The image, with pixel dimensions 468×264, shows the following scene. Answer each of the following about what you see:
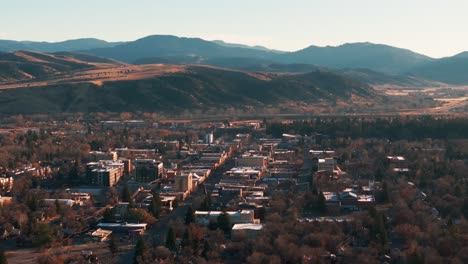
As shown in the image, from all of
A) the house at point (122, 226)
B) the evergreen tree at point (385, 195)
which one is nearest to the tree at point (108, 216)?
the house at point (122, 226)

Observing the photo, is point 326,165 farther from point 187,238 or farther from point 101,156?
point 187,238

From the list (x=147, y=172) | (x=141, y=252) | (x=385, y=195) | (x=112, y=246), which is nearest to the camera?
(x=141, y=252)

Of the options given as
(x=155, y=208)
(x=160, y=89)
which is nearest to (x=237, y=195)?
(x=155, y=208)

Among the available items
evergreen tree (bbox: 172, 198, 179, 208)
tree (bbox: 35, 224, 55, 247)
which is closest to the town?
tree (bbox: 35, 224, 55, 247)

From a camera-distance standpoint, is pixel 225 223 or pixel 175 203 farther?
pixel 175 203

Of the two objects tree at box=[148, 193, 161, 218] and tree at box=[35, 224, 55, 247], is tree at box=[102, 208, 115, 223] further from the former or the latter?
tree at box=[35, 224, 55, 247]

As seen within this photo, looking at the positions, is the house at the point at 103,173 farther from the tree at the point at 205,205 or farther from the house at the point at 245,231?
the house at the point at 245,231

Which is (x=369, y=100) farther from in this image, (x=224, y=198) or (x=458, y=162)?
(x=224, y=198)

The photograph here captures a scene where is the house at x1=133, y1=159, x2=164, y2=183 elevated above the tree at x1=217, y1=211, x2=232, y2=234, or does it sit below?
below
